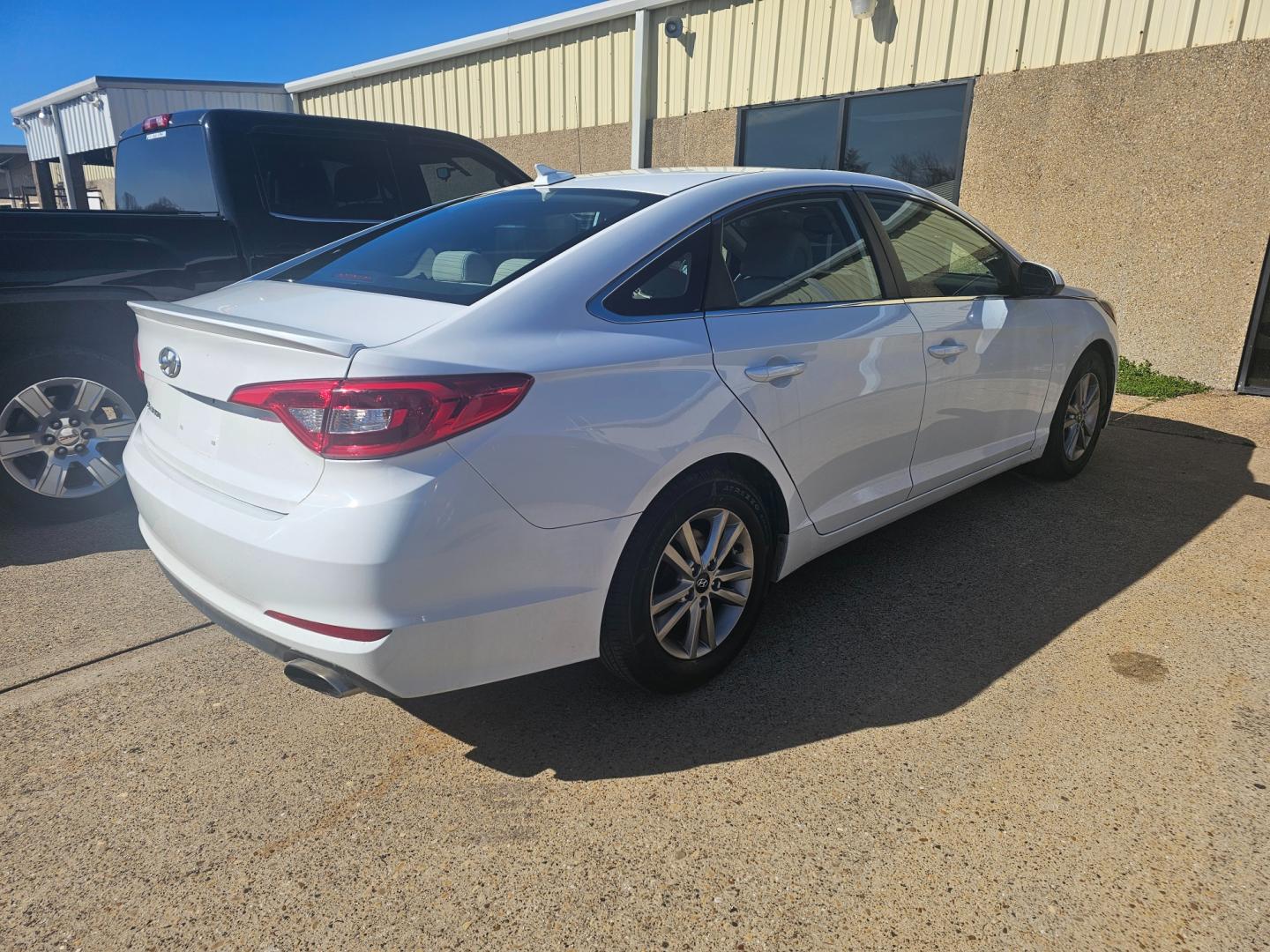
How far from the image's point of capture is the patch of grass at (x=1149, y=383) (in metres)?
7.18

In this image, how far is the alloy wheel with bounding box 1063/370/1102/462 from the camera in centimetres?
475

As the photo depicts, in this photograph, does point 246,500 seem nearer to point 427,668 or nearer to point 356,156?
point 427,668

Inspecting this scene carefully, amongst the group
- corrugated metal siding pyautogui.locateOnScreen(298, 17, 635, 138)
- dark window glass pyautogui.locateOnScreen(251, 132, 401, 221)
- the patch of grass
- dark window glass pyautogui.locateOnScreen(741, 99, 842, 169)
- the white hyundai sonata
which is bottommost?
the patch of grass

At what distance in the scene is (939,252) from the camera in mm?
3748

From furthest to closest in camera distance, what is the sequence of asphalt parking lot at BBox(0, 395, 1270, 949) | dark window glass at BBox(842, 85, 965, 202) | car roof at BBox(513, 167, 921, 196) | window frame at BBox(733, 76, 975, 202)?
dark window glass at BBox(842, 85, 965, 202)
window frame at BBox(733, 76, 975, 202)
car roof at BBox(513, 167, 921, 196)
asphalt parking lot at BBox(0, 395, 1270, 949)

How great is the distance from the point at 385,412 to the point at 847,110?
7976mm

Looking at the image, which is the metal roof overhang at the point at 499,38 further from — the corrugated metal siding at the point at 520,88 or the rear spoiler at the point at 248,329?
the rear spoiler at the point at 248,329

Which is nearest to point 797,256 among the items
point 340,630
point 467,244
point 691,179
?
point 691,179

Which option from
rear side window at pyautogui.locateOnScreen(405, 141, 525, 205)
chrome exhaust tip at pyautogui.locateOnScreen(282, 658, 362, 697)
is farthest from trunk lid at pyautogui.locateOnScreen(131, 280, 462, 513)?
rear side window at pyautogui.locateOnScreen(405, 141, 525, 205)

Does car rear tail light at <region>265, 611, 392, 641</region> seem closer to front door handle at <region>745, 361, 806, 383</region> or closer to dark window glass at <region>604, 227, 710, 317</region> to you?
dark window glass at <region>604, 227, 710, 317</region>

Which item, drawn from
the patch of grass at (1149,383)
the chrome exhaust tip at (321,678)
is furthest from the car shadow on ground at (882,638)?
the patch of grass at (1149,383)

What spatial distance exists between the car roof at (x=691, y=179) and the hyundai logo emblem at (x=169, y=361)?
4.69 ft

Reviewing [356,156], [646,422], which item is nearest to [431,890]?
[646,422]

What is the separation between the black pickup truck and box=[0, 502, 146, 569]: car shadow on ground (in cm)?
7
